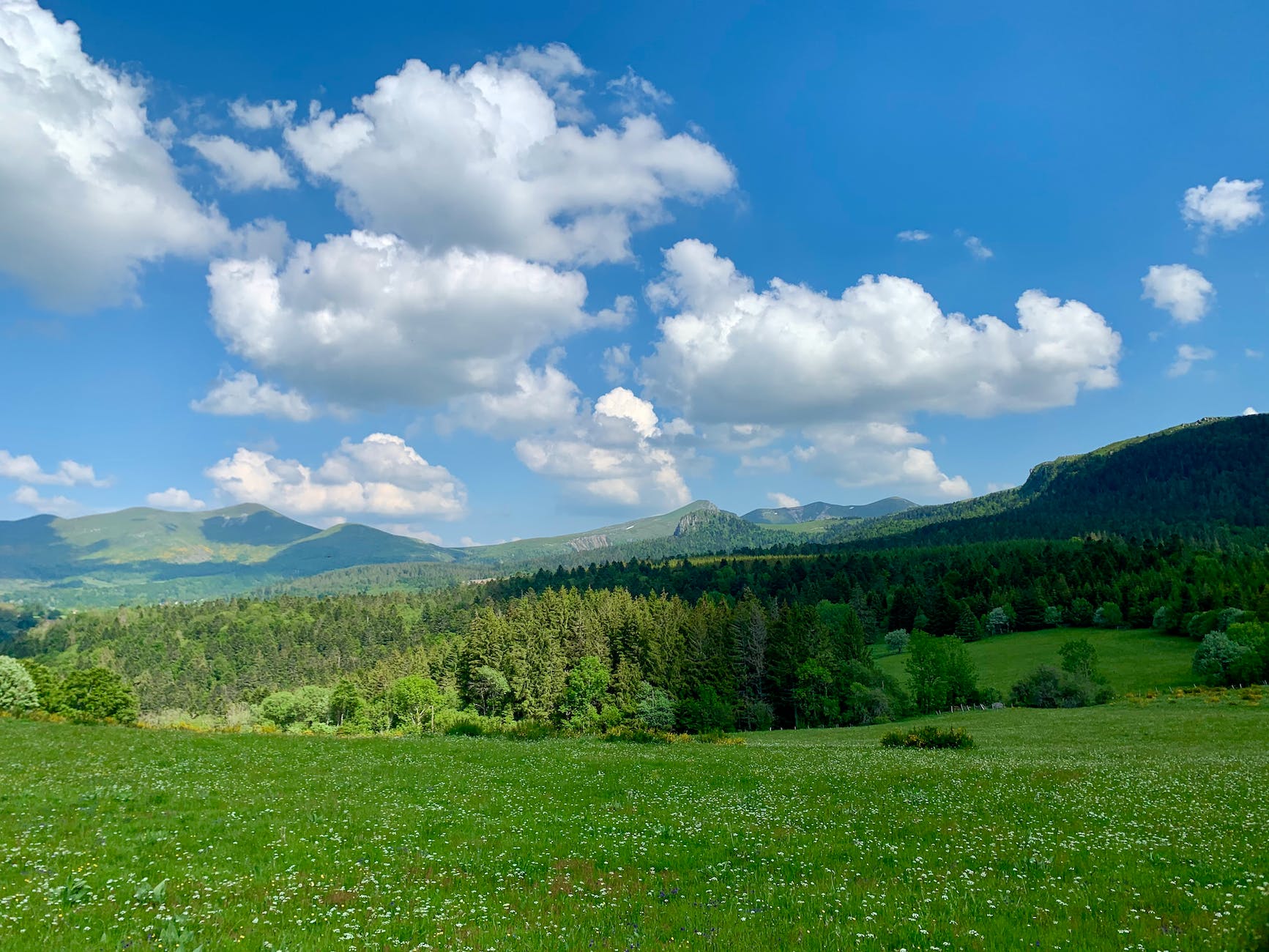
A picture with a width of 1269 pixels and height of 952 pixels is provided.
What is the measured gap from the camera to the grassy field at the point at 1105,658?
3846 inches

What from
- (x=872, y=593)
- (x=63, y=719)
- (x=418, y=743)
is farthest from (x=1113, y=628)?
(x=63, y=719)

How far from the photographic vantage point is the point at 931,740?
148 feet

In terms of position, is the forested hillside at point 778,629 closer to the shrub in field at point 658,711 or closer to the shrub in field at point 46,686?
the shrub in field at point 658,711

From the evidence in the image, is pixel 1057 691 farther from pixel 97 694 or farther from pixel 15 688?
pixel 97 694

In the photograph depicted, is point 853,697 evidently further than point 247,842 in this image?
Yes

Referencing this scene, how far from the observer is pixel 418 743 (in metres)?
42.7

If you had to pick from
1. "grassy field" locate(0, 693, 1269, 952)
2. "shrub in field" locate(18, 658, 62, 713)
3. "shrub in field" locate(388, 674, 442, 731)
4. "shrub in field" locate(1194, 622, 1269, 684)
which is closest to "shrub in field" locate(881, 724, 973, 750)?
"grassy field" locate(0, 693, 1269, 952)

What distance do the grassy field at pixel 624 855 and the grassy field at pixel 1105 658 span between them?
3483 inches

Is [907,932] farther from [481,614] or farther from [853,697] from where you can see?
[481,614]

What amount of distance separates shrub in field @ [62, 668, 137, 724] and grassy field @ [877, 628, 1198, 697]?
13823 centimetres

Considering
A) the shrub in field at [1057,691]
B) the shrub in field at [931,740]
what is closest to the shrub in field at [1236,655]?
the shrub in field at [1057,691]

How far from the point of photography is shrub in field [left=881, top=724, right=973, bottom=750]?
144 ft

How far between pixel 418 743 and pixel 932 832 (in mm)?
36764

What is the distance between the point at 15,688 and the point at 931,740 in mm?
98161
